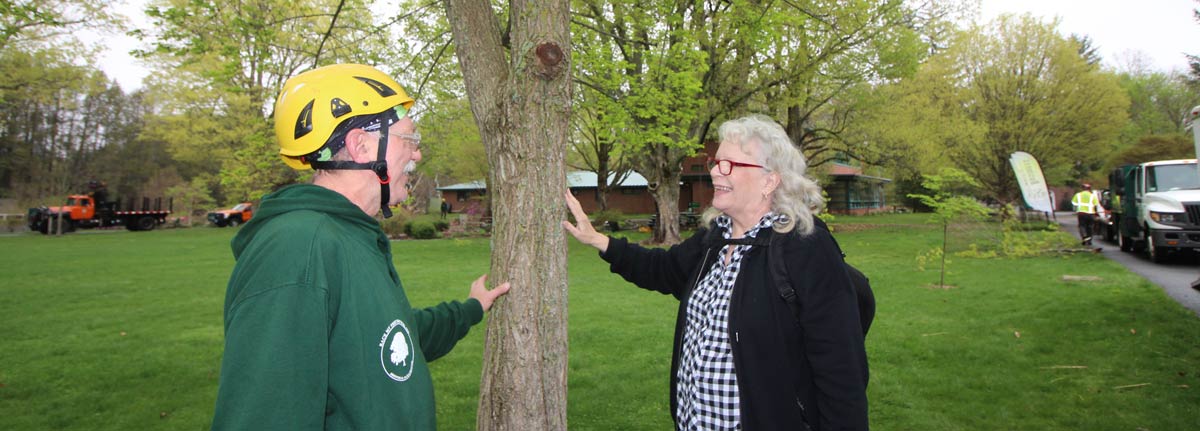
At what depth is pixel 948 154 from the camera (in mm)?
29281

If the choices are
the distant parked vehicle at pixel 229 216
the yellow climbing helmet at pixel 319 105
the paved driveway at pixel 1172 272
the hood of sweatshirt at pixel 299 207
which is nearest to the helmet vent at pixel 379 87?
the yellow climbing helmet at pixel 319 105

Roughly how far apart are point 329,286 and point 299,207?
0.79 ft

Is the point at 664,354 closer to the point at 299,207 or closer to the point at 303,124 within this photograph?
the point at 303,124

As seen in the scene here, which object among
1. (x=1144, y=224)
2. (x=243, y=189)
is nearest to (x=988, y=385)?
(x=1144, y=224)

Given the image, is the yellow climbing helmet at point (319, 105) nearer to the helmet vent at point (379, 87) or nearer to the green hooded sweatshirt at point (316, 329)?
the helmet vent at point (379, 87)

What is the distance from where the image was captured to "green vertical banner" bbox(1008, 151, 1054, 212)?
532 inches

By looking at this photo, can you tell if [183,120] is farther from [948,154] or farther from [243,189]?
[948,154]

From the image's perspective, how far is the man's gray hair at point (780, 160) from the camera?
2.48 m

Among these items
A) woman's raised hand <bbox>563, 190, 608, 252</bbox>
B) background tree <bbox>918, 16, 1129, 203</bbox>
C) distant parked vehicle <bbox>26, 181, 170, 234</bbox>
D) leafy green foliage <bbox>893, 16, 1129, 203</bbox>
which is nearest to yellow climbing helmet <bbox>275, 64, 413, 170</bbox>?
woman's raised hand <bbox>563, 190, 608, 252</bbox>

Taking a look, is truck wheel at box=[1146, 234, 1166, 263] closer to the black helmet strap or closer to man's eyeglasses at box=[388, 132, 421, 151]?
man's eyeglasses at box=[388, 132, 421, 151]

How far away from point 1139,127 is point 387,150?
2478 inches

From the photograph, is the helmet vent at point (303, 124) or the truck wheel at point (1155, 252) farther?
the truck wheel at point (1155, 252)

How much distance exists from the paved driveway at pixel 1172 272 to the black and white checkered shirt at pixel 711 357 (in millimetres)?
8901

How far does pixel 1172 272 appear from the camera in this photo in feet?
37.6
